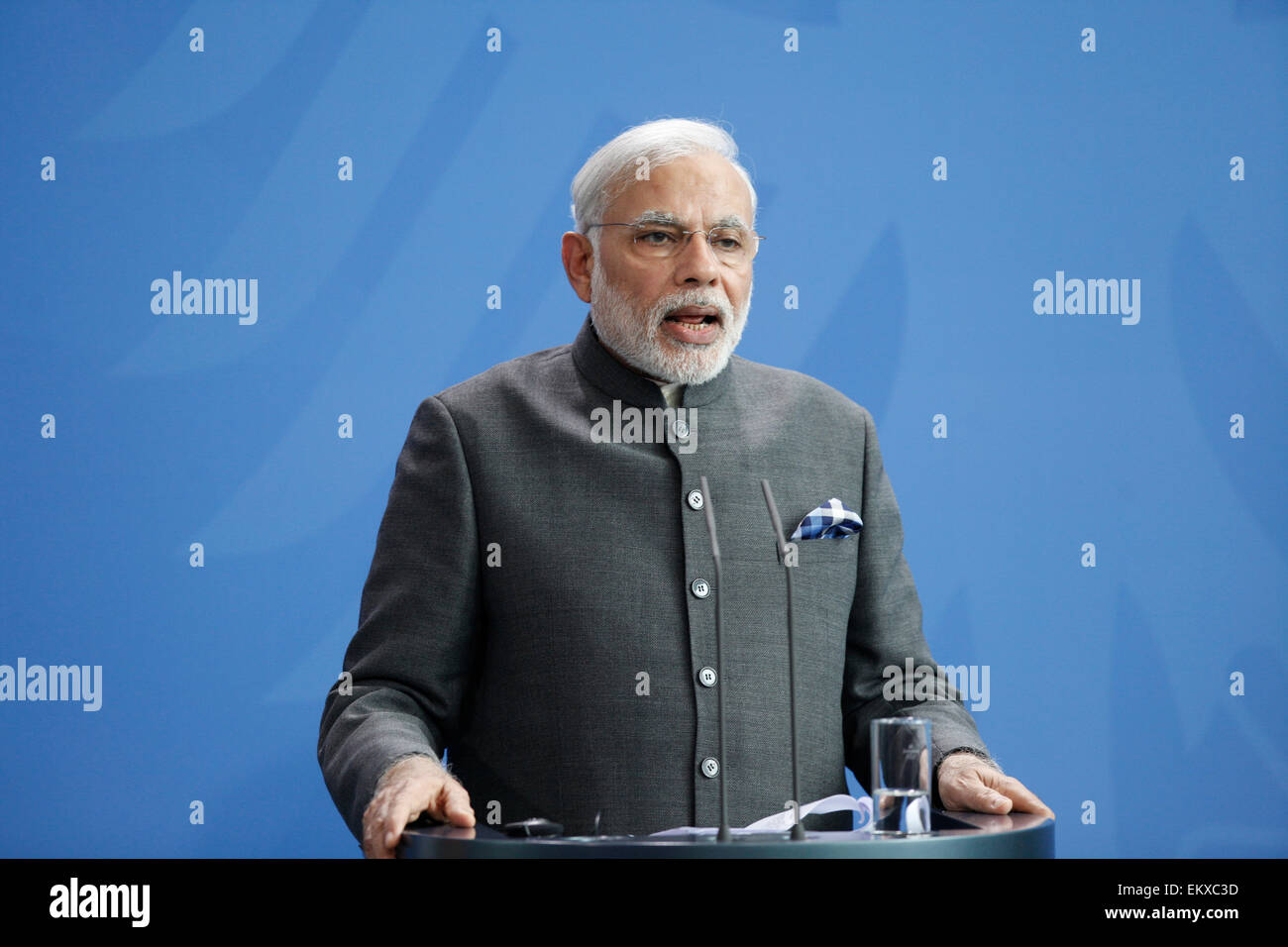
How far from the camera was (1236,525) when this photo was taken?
3453 mm

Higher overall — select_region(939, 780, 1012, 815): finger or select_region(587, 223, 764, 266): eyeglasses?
select_region(587, 223, 764, 266): eyeglasses

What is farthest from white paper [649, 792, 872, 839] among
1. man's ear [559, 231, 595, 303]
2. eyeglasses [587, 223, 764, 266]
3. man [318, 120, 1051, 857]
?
man's ear [559, 231, 595, 303]

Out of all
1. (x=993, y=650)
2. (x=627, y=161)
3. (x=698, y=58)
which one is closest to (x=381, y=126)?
(x=698, y=58)

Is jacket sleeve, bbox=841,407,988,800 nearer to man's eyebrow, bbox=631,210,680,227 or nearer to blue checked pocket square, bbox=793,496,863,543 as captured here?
blue checked pocket square, bbox=793,496,863,543

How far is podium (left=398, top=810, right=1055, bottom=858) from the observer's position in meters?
1.21

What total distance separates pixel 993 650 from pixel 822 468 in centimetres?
137

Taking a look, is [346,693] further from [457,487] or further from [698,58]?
[698,58]

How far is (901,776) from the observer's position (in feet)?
4.90

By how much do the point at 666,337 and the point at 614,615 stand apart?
0.45m

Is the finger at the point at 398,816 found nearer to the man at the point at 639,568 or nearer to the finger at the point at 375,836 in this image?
the finger at the point at 375,836

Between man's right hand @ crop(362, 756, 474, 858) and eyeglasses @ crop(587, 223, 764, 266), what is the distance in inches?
35.8

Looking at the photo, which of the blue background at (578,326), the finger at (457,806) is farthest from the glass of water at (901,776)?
the blue background at (578,326)

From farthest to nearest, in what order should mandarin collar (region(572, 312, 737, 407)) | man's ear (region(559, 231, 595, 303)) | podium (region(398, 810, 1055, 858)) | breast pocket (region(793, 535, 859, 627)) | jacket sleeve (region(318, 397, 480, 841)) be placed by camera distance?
man's ear (region(559, 231, 595, 303)) → mandarin collar (region(572, 312, 737, 407)) → breast pocket (region(793, 535, 859, 627)) → jacket sleeve (region(318, 397, 480, 841)) → podium (region(398, 810, 1055, 858))

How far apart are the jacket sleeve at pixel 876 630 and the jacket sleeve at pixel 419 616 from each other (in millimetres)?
602
